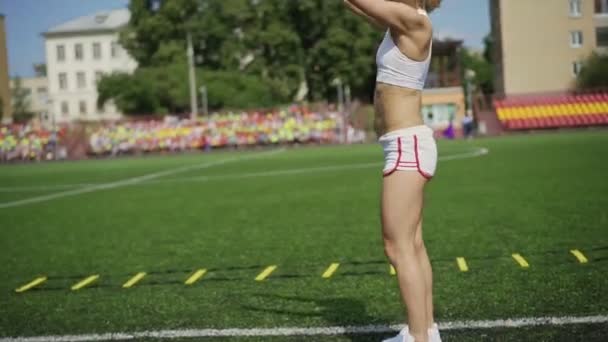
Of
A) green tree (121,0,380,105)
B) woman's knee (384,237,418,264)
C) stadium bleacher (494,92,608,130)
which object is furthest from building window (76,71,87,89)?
woman's knee (384,237,418,264)

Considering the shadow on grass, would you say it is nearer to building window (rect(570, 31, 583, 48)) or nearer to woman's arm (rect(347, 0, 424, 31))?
woman's arm (rect(347, 0, 424, 31))

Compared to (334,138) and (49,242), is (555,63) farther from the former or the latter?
(49,242)

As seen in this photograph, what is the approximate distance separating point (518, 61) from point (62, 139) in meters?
33.9

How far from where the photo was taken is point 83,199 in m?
16.4

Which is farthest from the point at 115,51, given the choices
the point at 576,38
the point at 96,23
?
the point at 576,38

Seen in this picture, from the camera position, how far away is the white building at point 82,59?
356 ft

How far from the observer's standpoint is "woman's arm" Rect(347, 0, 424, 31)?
143 inches

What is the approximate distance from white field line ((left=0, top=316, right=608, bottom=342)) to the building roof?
106334mm

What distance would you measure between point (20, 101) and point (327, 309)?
128m

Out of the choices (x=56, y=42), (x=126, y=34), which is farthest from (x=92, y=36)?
(x=126, y=34)

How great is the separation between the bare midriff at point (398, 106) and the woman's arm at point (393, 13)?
31 cm

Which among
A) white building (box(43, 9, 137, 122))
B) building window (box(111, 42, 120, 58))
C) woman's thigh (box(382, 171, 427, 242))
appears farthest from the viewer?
building window (box(111, 42, 120, 58))

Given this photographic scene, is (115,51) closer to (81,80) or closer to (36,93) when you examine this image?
(81,80)

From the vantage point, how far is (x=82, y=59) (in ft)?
360
